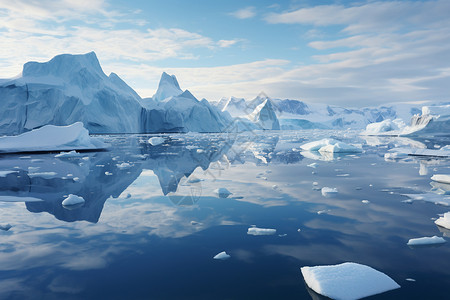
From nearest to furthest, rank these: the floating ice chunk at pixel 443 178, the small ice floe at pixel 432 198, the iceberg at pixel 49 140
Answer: the small ice floe at pixel 432 198, the floating ice chunk at pixel 443 178, the iceberg at pixel 49 140

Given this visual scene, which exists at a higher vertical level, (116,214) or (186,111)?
(186,111)

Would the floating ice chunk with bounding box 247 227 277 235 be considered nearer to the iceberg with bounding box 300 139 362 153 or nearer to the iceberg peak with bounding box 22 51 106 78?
the iceberg with bounding box 300 139 362 153

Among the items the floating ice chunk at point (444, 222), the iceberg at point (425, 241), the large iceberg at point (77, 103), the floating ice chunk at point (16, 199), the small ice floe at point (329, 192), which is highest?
the large iceberg at point (77, 103)

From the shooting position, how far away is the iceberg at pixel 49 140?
1538cm

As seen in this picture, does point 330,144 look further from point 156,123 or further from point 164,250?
point 156,123

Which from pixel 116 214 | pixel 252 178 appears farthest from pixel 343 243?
pixel 252 178

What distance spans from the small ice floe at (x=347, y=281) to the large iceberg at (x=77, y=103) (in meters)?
33.6

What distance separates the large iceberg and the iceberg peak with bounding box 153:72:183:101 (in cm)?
868

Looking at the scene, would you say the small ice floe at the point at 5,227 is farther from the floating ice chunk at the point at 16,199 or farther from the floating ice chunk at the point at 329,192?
the floating ice chunk at the point at 329,192

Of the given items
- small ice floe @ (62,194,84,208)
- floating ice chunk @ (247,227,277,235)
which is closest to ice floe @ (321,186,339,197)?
floating ice chunk @ (247,227,277,235)

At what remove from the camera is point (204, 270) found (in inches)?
115

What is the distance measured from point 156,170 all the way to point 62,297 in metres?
7.35

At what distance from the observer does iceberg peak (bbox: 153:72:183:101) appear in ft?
179

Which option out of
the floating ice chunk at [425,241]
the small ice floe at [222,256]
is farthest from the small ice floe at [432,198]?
the small ice floe at [222,256]
